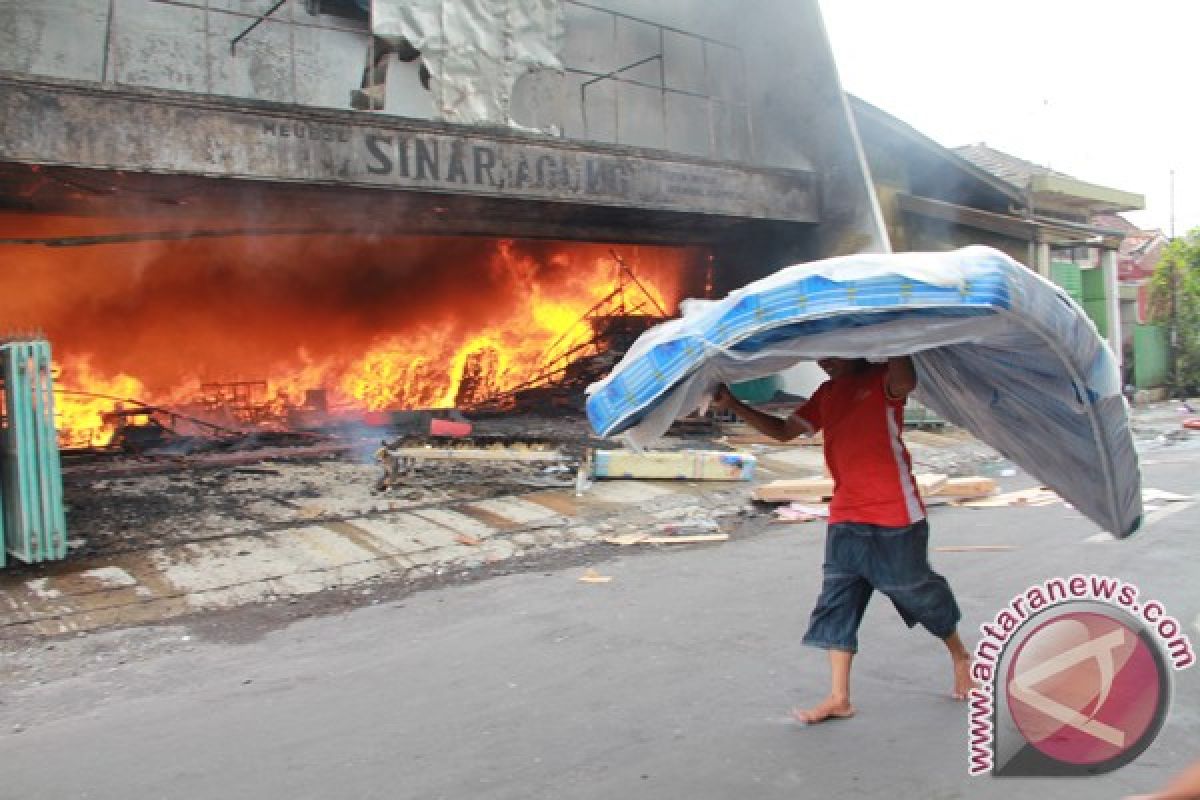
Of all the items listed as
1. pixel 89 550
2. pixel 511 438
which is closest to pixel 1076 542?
pixel 511 438

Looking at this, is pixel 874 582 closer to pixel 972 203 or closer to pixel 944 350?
pixel 944 350

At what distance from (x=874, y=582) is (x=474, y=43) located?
30.1ft

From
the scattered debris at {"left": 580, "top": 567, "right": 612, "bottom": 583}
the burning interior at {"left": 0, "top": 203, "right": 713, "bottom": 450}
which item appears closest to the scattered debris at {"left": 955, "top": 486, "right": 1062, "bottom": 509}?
the scattered debris at {"left": 580, "top": 567, "right": 612, "bottom": 583}

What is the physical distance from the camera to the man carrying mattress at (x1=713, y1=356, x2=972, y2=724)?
3689 millimetres

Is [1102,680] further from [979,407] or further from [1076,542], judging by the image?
[1076,542]

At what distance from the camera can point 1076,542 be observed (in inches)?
280

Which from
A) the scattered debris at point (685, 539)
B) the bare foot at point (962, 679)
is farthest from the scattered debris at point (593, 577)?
the bare foot at point (962, 679)

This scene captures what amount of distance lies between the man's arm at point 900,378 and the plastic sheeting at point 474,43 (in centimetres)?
817

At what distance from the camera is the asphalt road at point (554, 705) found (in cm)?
329

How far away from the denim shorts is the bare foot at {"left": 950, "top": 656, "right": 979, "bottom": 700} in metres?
Answer: 0.20

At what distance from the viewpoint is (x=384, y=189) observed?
9883 millimetres

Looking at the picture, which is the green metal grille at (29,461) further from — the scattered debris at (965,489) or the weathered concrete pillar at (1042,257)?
the weathered concrete pillar at (1042,257)

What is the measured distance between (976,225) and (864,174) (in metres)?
3.93

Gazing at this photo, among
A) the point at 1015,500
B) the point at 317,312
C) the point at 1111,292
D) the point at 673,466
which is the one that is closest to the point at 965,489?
the point at 1015,500
